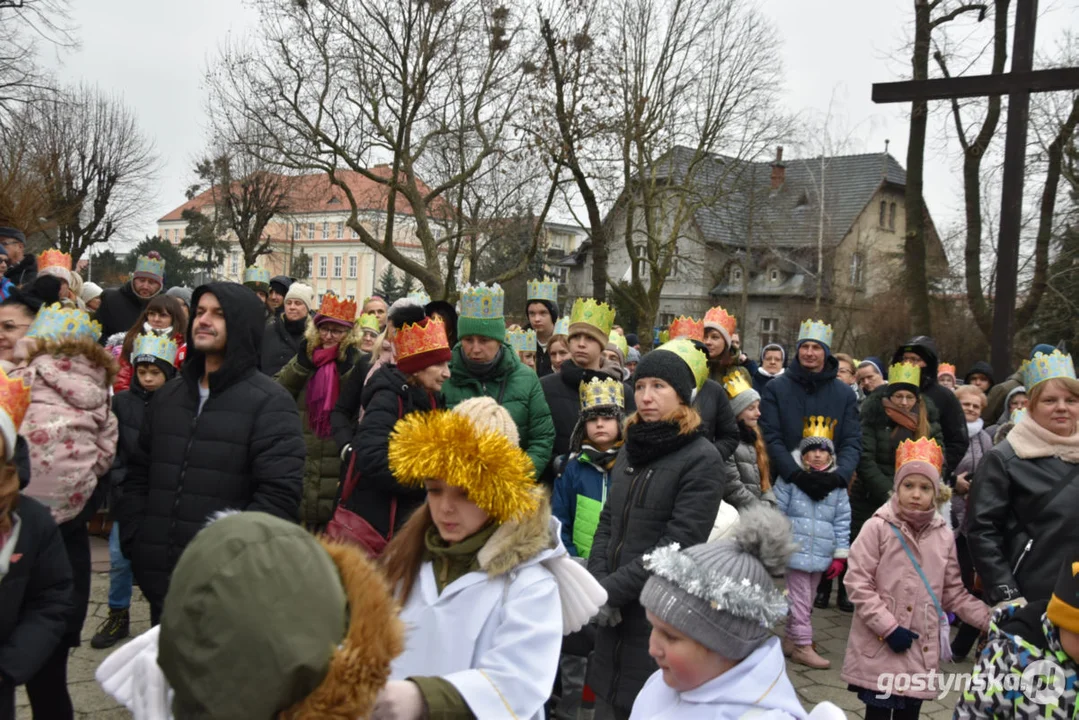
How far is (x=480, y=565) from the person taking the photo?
7.55 feet

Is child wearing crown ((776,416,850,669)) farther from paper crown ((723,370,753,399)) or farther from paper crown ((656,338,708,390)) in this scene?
paper crown ((656,338,708,390))

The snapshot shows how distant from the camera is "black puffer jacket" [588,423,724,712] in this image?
3.53m

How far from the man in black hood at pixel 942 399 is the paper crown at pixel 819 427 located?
1.15 meters

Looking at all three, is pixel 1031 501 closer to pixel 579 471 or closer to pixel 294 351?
pixel 579 471

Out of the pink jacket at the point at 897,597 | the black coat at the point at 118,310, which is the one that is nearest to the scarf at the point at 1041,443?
the pink jacket at the point at 897,597

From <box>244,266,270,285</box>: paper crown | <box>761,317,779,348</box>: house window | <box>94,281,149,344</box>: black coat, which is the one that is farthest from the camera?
<box>761,317,779,348</box>: house window

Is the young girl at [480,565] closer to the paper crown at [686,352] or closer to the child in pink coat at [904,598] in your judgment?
the paper crown at [686,352]

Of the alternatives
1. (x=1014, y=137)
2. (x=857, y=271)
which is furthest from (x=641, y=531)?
(x=857, y=271)

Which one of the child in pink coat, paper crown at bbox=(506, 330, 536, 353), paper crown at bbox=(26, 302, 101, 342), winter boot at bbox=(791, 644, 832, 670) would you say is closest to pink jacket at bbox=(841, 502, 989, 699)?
the child in pink coat

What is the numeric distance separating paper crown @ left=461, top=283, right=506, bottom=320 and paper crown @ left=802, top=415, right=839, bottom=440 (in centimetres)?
273

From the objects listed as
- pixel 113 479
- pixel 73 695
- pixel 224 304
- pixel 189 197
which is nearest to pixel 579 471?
pixel 224 304

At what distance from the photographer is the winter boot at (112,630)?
5234mm

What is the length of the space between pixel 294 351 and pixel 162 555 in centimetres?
370

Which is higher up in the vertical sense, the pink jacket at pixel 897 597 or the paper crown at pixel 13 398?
the paper crown at pixel 13 398
